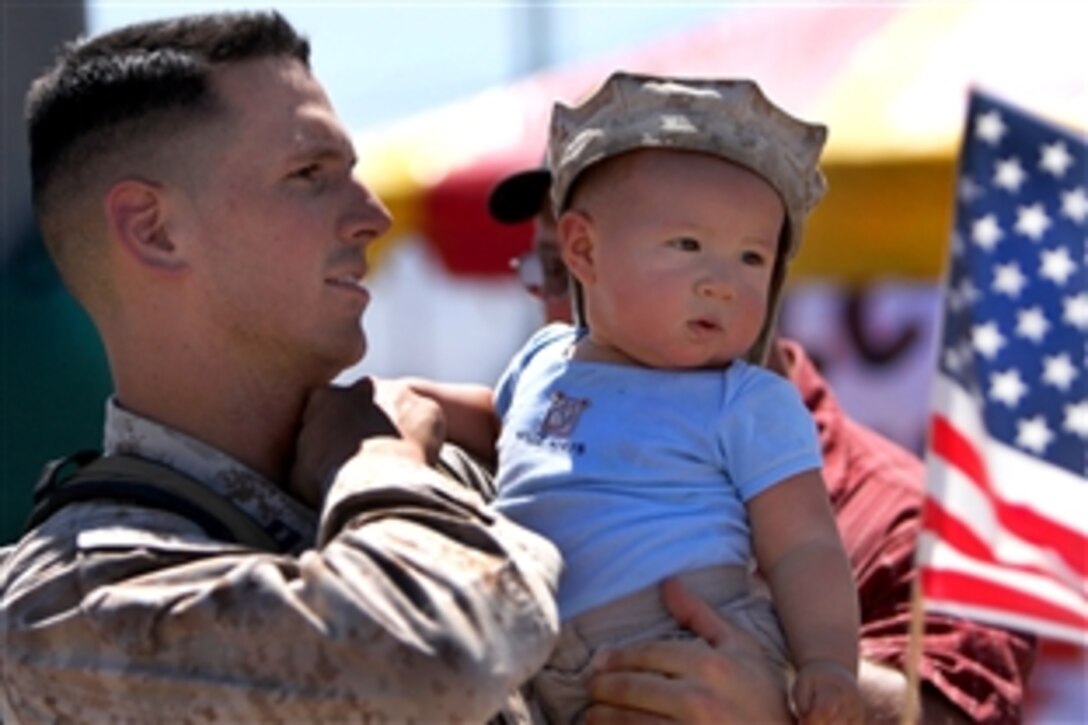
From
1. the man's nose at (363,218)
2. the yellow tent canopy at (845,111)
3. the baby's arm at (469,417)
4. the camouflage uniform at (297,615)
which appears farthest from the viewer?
the yellow tent canopy at (845,111)

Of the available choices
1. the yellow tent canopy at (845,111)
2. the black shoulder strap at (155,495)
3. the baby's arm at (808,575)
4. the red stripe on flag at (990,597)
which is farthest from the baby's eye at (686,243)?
the yellow tent canopy at (845,111)

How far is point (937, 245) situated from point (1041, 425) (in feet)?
17.4

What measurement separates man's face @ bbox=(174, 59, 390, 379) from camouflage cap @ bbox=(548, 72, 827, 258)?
1.15 feet

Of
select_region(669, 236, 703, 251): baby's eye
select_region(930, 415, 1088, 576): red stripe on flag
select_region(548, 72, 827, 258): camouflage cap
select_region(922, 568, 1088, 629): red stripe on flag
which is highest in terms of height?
select_region(548, 72, 827, 258): camouflage cap

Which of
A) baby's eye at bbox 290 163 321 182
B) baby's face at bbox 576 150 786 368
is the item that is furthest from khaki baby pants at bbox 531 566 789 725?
baby's eye at bbox 290 163 321 182

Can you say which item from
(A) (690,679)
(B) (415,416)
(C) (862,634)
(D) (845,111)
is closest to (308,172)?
(B) (415,416)

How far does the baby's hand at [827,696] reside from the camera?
2.90 meters

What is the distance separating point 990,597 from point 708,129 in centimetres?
80

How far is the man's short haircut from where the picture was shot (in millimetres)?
3309

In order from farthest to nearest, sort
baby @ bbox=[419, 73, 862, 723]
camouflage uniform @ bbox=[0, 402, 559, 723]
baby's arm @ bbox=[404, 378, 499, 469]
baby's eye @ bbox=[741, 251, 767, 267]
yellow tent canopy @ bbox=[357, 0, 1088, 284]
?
1. yellow tent canopy @ bbox=[357, 0, 1088, 284]
2. baby's arm @ bbox=[404, 378, 499, 469]
3. baby's eye @ bbox=[741, 251, 767, 267]
4. baby @ bbox=[419, 73, 862, 723]
5. camouflage uniform @ bbox=[0, 402, 559, 723]

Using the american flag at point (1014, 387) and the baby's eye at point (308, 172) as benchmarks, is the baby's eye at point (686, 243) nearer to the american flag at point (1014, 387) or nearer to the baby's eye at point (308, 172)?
the american flag at point (1014, 387)

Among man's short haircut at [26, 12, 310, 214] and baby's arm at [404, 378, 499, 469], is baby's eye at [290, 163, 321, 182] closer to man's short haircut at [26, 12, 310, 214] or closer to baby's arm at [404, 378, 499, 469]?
man's short haircut at [26, 12, 310, 214]

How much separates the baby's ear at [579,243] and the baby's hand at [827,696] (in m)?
0.66

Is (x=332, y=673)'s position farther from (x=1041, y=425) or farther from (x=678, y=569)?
(x=1041, y=425)
